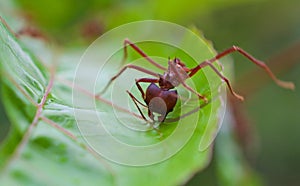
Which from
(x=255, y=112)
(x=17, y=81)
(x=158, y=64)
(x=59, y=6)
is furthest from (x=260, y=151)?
(x=17, y=81)

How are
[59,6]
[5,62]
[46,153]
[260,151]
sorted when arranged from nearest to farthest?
[5,62]
[46,153]
[59,6]
[260,151]

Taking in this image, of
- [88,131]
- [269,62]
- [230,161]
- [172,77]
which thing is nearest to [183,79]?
[172,77]

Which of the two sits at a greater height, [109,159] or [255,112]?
[255,112]

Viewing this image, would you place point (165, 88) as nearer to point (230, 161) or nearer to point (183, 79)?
point (183, 79)

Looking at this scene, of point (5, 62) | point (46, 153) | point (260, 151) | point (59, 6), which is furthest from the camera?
point (260, 151)

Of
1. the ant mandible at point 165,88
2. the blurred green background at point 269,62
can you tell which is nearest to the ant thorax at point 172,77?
the ant mandible at point 165,88

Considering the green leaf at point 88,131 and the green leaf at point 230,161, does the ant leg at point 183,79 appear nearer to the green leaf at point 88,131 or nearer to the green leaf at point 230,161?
the green leaf at point 88,131

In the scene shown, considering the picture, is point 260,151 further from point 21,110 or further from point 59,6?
point 21,110
